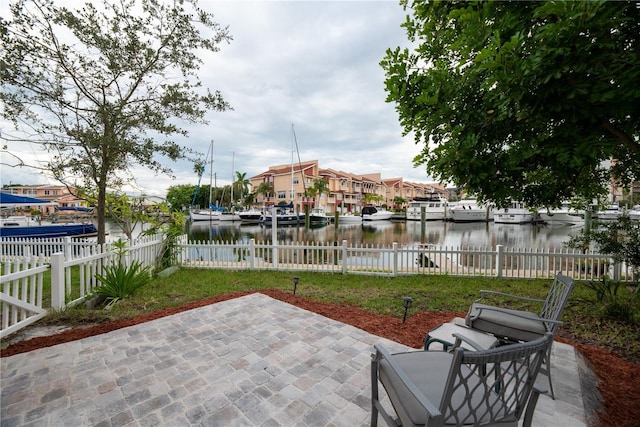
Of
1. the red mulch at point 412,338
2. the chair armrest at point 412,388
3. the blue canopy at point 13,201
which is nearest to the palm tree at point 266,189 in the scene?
the blue canopy at point 13,201

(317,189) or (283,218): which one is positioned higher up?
(317,189)

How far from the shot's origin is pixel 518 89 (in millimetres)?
1854

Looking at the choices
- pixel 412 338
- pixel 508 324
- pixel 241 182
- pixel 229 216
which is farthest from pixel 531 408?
pixel 241 182

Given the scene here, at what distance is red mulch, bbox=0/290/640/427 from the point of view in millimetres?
2076

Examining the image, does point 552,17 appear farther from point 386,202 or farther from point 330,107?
point 386,202

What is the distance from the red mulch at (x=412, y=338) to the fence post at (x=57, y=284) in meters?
0.97

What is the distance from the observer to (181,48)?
5426mm

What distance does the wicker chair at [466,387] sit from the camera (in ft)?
3.77

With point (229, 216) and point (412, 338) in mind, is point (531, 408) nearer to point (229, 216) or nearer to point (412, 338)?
point (412, 338)

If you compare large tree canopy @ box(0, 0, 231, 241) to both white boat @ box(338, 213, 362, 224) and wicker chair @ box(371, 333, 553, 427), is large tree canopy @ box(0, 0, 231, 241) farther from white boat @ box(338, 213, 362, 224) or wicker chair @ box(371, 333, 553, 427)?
white boat @ box(338, 213, 362, 224)

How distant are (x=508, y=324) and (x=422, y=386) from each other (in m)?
1.46

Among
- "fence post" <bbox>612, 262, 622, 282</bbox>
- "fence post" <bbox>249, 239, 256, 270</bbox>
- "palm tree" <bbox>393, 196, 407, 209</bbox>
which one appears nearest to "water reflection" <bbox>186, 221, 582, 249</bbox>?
A: "fence post" <bbox>612, 262, 622, 282</bbox>

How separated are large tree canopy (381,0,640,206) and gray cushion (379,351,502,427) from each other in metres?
1.66

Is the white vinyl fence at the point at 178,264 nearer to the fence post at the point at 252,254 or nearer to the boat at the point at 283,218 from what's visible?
the fence post at the point at 252,254
